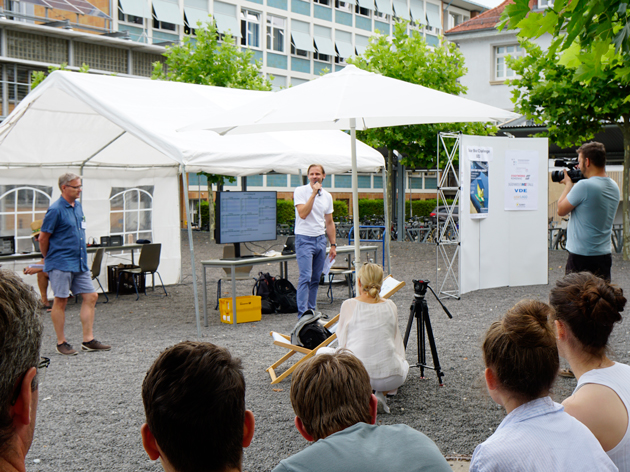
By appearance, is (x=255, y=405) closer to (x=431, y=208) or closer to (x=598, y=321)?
(x=598, y=321)

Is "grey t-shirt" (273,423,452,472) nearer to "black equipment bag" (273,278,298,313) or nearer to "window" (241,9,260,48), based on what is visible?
"black equipment bag" (273,278,298,313)

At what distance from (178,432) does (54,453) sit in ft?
10.6

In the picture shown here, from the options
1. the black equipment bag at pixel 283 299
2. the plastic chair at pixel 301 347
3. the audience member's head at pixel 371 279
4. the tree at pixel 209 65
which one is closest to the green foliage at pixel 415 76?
the tree at pixel 209 65

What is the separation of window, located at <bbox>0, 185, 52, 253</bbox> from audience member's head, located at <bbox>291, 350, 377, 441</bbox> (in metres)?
9.46

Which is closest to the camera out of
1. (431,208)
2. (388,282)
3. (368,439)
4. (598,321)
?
(368,439)

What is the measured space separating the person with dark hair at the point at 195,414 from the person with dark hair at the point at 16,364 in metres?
0.30

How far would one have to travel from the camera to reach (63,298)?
654 cm

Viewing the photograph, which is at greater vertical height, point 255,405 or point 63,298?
point 63,298

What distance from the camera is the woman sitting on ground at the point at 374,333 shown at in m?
4.64

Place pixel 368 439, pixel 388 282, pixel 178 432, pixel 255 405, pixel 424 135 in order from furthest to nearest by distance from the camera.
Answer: pixel 424 135 < pixel 388 282 < pixel 255 405 < pixel 368 439 < pixel 178 432

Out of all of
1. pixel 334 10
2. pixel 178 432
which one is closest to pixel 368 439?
pixel 178 432

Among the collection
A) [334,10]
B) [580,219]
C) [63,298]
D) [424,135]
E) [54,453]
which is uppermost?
[334,10]

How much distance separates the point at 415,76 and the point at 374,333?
57.5 feet

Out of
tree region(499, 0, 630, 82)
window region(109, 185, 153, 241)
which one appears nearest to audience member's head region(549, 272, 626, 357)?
tree region(499, 0, 630, 82)
